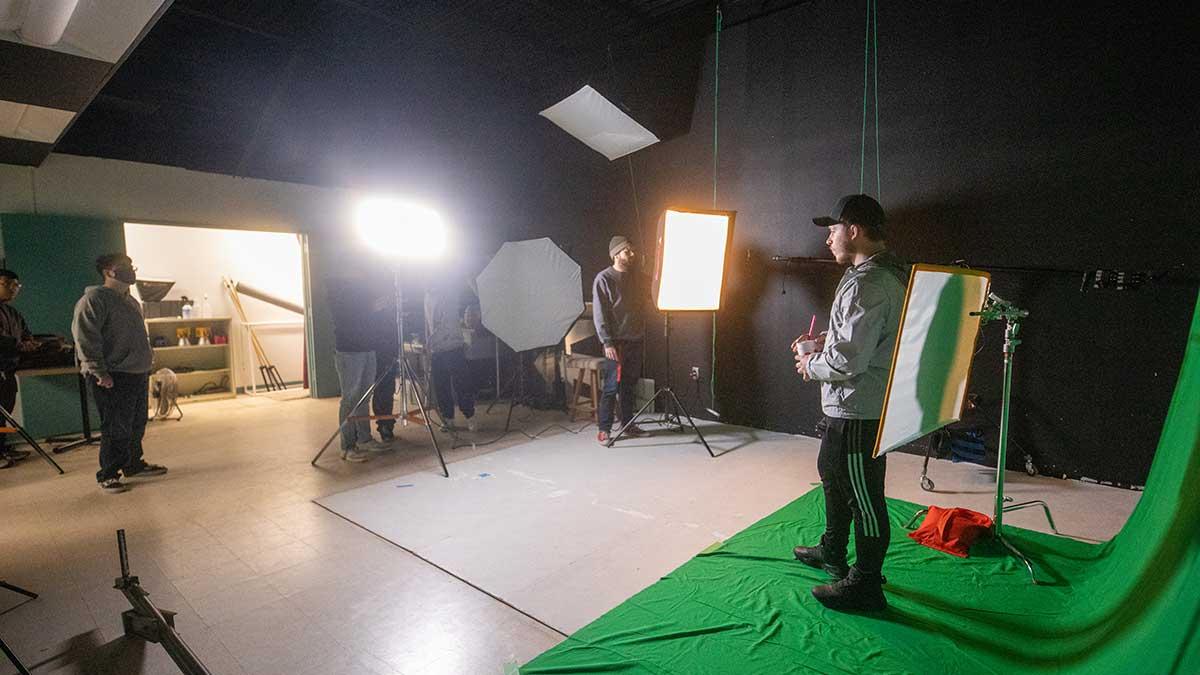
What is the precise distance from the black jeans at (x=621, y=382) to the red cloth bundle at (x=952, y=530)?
94.3 inches

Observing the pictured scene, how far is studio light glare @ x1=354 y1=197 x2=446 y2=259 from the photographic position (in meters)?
6.21

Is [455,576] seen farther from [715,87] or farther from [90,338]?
[715,87]

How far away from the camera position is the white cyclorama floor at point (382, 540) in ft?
6.14

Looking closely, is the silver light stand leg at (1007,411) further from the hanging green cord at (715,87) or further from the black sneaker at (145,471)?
the black sneaker at (145,471)

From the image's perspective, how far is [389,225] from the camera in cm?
607

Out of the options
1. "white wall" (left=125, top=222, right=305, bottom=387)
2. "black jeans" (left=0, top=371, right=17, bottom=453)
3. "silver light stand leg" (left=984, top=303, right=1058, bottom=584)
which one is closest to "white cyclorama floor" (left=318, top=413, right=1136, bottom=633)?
"silver light stand leg" (left=984, top=303, right=1058, bottom=584)

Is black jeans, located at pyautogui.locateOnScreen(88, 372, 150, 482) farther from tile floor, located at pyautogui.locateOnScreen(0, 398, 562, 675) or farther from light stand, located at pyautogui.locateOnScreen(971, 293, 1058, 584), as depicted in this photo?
light stand, located at pyautogui.locateOnScreen(971, 293, 1058, 584)

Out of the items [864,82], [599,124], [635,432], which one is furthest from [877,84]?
[635,432]

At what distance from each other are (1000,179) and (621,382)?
2923 millimetres

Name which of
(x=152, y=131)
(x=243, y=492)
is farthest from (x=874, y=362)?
(x=152, y=131)

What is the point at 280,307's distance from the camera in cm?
739

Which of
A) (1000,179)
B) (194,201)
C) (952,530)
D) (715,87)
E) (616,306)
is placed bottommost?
(952,530)

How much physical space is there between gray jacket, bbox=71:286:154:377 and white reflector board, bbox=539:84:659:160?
3588 millimetres

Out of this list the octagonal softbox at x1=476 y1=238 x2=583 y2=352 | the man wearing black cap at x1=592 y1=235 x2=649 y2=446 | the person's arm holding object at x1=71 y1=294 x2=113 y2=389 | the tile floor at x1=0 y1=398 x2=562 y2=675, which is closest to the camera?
the tile floor at x1=0 y1=398 x2=562 y2=675
